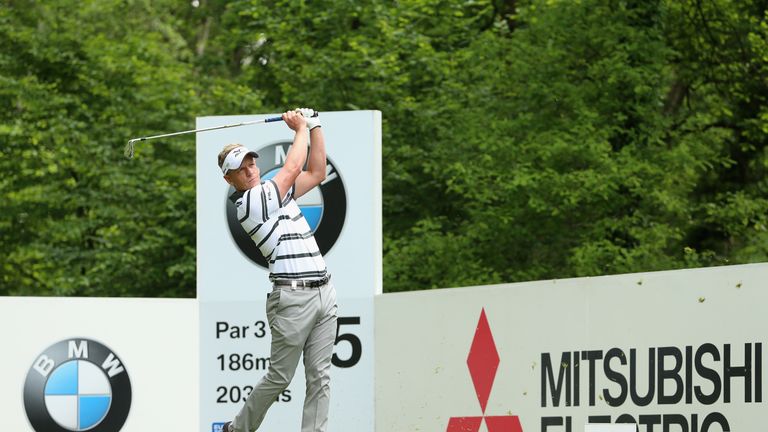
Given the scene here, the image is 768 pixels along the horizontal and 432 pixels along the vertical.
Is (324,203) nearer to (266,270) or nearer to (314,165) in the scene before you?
(266,270)

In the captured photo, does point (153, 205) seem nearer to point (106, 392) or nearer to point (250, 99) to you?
point (250, 99)

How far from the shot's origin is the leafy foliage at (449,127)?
16.3 m

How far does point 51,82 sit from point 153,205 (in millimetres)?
3180

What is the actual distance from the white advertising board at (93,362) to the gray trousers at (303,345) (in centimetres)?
265

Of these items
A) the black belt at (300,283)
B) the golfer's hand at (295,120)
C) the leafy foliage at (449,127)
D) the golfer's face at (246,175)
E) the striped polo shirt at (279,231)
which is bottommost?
the black belt at (300,283)

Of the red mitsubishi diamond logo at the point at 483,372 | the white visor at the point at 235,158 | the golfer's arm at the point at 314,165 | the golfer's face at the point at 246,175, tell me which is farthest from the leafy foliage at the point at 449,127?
the white visor at the point at 235,158

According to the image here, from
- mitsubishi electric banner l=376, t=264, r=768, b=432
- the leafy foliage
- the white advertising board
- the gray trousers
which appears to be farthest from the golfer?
the leafy foliage

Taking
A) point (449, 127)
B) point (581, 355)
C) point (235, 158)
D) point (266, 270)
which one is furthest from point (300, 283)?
point (449, 127)

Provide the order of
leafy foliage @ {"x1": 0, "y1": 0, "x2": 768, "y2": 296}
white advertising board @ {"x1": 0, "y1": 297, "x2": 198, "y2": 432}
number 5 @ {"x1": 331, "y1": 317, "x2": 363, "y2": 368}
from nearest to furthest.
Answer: number 5 @ {"x1": 331, "y1": 317, "x2": 363, "y2": 368}
white advertising board @ {"x1": 0, "y1": 297, "x2": 198, "y2": 432}
leafy foliage @ {"x1": 0, "y1": 0, "x2": 768, "y2": 296}

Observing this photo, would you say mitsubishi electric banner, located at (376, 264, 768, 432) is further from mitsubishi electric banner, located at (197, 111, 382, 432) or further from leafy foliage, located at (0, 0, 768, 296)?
leafy foliage, located at (0, 0, 768, 296)

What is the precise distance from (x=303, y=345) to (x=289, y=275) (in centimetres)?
36

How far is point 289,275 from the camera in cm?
657

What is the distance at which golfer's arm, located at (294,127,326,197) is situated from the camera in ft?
22.2

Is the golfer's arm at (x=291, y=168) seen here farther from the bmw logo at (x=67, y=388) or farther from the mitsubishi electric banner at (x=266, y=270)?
the bmw logo at (x=67, y=388)
